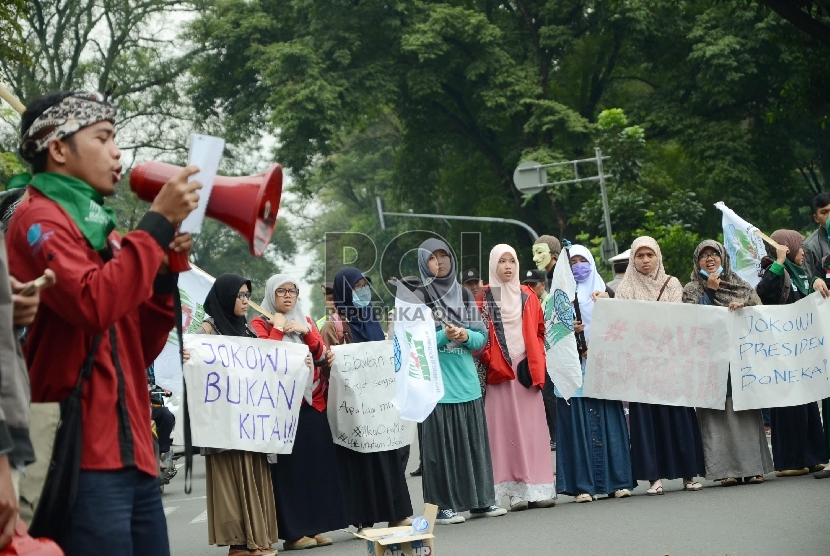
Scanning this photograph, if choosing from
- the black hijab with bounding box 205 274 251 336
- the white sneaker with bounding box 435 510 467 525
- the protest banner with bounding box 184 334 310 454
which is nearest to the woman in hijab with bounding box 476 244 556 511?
the white sneaker with bounding box 435 510 467 525

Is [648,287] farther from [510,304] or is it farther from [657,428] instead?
[510,304]

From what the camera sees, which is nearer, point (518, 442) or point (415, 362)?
point (415, 362)

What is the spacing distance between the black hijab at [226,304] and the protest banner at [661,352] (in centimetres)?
298

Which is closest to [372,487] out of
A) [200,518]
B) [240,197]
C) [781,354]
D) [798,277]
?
[200,518]

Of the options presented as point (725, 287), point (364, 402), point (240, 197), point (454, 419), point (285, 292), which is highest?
point (285, 292)

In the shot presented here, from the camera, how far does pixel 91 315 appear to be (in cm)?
314

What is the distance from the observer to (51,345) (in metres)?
3.28

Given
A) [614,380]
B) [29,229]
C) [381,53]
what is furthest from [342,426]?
[381,53]

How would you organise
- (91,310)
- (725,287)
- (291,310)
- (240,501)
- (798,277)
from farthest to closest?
(798,277)
(725,287)
(291,310)
(240,501)
(91,310)

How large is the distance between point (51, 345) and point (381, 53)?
30015 millimetres

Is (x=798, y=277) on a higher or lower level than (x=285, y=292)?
lower

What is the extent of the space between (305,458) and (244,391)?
0.69m

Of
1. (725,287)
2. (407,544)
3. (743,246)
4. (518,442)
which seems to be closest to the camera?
(407,544)

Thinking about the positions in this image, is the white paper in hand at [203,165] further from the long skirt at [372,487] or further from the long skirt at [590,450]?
the long skirt at [590,450]
